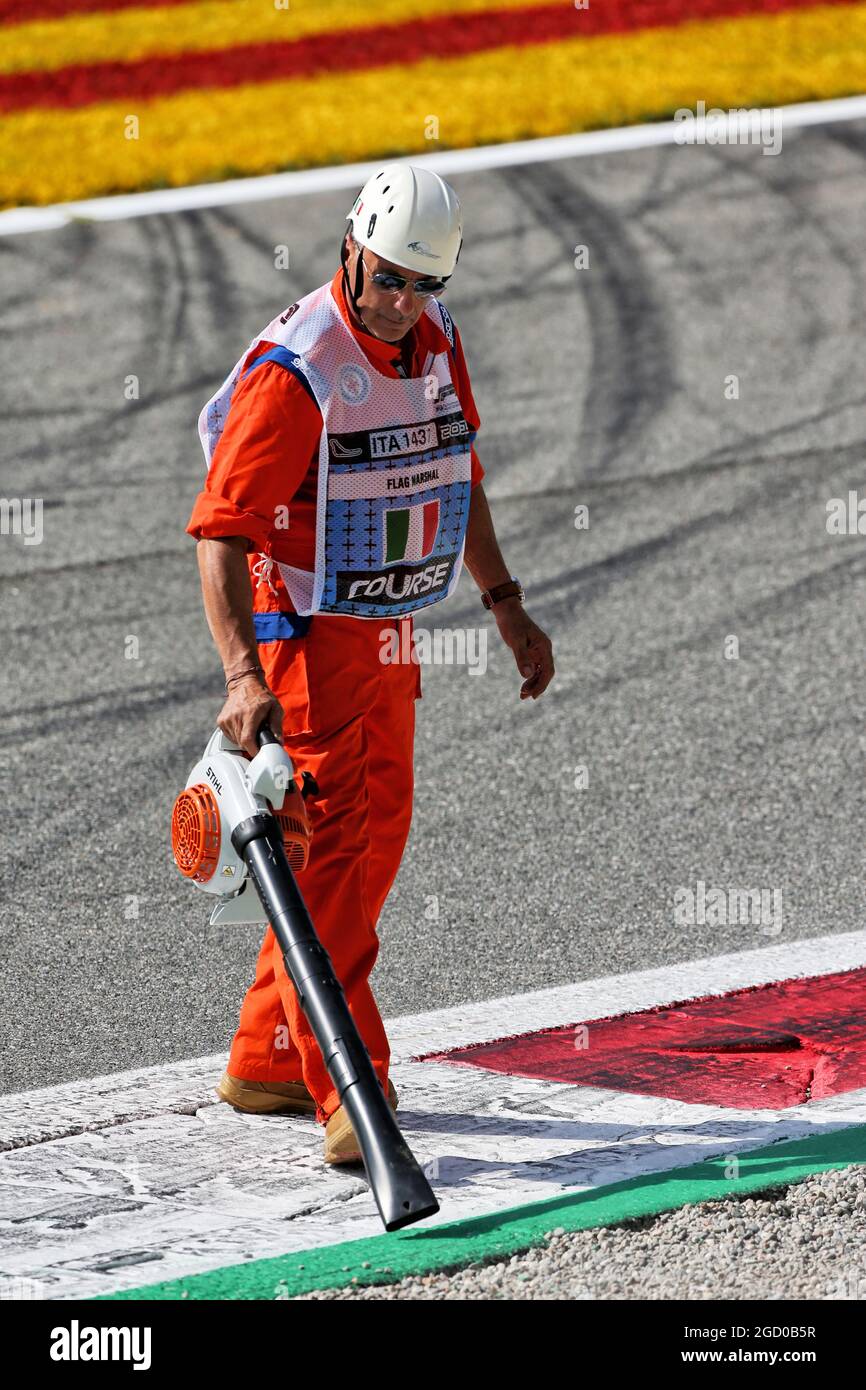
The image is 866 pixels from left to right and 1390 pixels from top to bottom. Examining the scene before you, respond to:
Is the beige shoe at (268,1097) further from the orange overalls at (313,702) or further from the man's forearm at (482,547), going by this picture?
the man's forearm at (482,547)

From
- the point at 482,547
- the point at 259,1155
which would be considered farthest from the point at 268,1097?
the point at 482,547

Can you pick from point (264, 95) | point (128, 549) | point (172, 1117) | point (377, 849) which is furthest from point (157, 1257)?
point (264, 95)

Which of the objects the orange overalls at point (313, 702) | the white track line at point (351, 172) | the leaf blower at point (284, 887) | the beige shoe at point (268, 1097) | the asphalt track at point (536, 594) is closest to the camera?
the leaf blower at point (284, 887)

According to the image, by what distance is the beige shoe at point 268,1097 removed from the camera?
4305 mm

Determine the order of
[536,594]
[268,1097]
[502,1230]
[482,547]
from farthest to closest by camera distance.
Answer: [536,594]
[482,547]
[268,1097]
[502,1230]

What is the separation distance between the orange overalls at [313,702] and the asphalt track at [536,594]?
80 cm

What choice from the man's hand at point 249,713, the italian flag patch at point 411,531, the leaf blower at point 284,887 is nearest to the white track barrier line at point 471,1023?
the leaf blower at point 284,887

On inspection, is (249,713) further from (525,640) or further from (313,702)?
(525,640)

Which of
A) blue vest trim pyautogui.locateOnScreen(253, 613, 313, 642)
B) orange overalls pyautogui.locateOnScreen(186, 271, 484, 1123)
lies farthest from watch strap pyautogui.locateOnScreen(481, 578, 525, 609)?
blue vest trim pyautogui.locateOnScreen(253, 613, 313, 642)

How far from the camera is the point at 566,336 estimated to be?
11.2 m

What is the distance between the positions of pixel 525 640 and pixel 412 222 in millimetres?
1119

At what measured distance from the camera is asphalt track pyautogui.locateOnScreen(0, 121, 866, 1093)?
546 cm

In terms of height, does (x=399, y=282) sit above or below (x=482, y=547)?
above

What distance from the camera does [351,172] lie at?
45.8 feet
